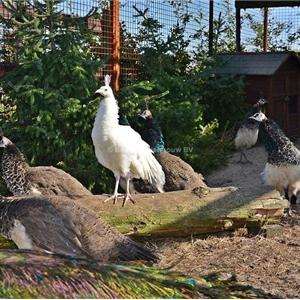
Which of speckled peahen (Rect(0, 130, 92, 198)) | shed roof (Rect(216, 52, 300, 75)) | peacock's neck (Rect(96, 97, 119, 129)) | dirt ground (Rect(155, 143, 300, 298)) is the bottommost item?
dirt ground (Rect(155, 143, 300, 298))

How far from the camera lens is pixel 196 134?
29.0 feet

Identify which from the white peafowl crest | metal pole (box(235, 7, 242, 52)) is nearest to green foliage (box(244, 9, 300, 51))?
metal pole (box(235, 7, 242, 52))

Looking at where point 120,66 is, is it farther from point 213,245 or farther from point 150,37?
point 213,245

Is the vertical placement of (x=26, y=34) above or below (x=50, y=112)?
above

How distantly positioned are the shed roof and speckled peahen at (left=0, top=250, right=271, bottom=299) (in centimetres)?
854

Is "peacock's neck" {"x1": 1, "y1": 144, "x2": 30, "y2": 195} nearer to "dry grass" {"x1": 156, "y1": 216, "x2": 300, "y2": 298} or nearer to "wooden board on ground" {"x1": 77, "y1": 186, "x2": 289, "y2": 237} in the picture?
"wooden board on ground" {"x1": 77, "y1": 186, "x2": 289, "y2": 237}

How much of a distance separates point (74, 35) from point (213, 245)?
3.48 meters

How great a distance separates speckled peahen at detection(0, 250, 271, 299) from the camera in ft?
7.09

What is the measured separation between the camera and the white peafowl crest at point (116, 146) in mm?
5211

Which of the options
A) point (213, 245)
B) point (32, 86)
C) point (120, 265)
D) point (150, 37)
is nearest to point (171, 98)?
Result: point (150, 37)

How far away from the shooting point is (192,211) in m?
4.98

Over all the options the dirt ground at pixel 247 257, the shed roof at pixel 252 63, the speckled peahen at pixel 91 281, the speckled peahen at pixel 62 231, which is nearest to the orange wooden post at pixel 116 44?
the shed roof at pixel 252 63

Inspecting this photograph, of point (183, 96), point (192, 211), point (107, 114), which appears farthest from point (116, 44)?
point (192, 211)

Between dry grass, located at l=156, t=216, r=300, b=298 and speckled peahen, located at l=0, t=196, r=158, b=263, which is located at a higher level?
speckled peahen, located at l=0, t=196, r=158, b=263
